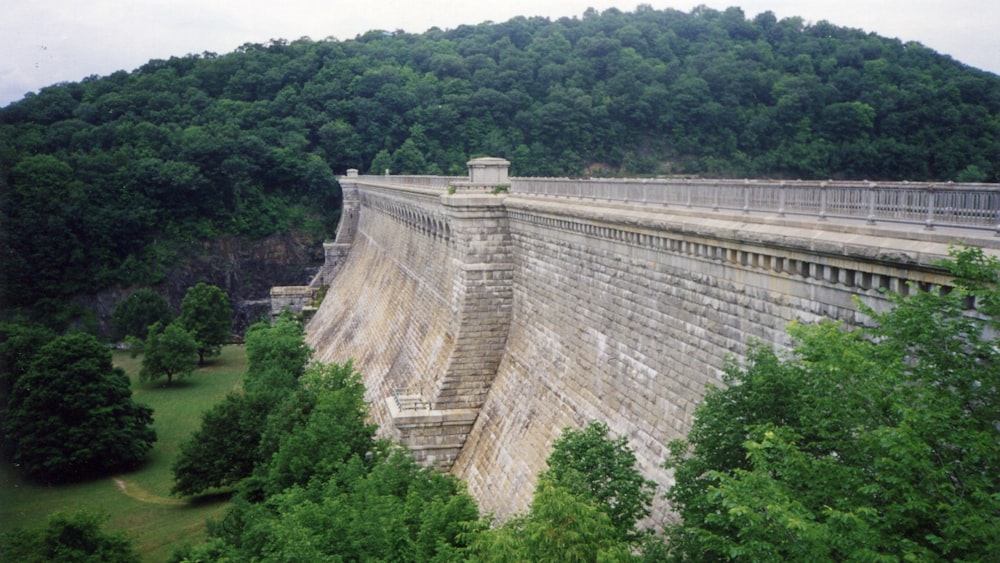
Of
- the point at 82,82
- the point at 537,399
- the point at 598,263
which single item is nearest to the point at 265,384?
the point at 537,399

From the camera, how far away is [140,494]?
37.7 meters

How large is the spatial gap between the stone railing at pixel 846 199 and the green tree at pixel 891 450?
1395mm

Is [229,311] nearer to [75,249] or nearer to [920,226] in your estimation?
[75,249]

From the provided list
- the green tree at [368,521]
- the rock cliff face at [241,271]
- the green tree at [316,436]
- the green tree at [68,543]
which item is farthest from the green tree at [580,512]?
the rock cliff face at [241,271]

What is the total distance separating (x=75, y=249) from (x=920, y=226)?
257 feet

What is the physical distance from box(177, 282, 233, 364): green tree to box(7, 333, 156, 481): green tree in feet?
63.0

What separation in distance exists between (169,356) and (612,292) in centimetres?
4362

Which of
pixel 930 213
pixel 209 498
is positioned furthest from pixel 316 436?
pixel 930 213

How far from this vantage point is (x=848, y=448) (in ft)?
30.3

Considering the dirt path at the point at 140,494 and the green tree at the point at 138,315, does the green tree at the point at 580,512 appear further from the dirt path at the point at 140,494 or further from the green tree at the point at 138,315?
the green tree at the point at 138,315

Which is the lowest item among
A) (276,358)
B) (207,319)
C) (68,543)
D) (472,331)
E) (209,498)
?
(209,498)

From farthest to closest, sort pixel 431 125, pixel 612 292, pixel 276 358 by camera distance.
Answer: pixel 431 125
pixel 276 358
pixel 612 292

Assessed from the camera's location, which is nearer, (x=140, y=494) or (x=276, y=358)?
(x=140, y=494)

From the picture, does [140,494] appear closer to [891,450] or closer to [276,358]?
[276,358]
